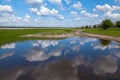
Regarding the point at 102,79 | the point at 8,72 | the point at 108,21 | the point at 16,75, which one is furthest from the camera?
the point at 108,21

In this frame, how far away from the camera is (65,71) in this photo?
15.1m

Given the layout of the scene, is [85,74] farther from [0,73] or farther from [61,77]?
[0,73]

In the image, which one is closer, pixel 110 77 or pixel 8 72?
pixel 110 77

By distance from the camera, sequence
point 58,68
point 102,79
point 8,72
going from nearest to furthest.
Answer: point 102,79 → point 8,72 → point 58,68

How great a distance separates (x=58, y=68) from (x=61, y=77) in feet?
9.73

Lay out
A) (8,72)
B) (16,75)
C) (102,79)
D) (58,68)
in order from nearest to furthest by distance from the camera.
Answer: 1. (102,79)
2. (16,75)
3. (8,72)
4. (58,68)

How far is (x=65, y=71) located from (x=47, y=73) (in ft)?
5.78

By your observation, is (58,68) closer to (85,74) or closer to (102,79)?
(85,74)

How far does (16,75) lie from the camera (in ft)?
45.4

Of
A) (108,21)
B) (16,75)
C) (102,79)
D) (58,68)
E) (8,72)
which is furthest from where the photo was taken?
(108,21)

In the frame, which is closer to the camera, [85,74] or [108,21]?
[85,74]

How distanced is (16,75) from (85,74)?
19.0 feet

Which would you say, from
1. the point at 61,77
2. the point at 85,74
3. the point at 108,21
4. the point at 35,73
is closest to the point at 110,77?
the point at 85,74

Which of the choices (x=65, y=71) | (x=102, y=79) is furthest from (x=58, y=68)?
(x=102, y=79)
